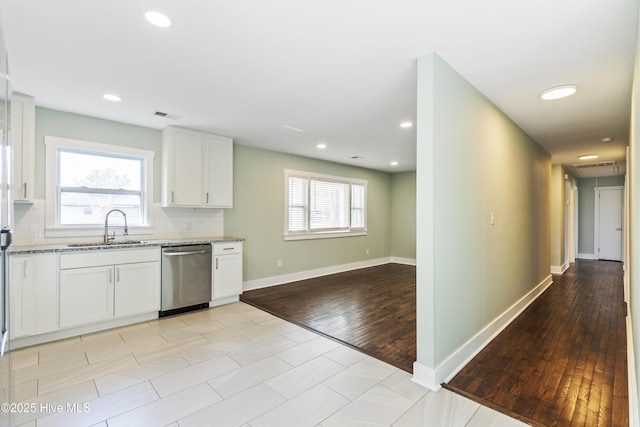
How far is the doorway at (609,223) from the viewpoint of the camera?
26.9 ft

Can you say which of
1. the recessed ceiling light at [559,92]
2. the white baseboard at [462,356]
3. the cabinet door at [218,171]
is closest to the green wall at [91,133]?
the cabinet door at [218,171]

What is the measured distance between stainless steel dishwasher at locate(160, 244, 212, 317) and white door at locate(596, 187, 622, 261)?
10502mm

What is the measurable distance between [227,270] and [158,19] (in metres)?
3.17

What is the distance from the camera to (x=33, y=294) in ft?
9.37

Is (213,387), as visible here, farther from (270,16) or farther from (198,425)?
(270,16)

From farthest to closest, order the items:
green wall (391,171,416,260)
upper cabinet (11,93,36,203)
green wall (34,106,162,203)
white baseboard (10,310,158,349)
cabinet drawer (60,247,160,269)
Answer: green wall (391,171,416,260), green wall (34,106,162,203), cabinet drawer (60,247,160,269), upper cabinet (11,93,36,203), white baseboard (10,310,158,349)

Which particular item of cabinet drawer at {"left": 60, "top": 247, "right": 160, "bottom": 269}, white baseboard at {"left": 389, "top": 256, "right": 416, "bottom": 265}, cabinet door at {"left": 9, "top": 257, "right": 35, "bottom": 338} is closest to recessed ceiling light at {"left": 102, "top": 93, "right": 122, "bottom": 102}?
cabinet drawer at {"left": 60, "top": 247, "right": 160, "bottom": 269}

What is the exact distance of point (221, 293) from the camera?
419cm

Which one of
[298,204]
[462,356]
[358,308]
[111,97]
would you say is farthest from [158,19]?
[298,204]

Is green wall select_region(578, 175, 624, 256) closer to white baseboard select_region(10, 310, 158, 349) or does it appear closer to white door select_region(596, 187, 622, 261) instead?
white door select_region(596, 187, 622, 261)

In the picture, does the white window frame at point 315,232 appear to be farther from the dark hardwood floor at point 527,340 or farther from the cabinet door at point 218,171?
the cabinet door at point 218,171

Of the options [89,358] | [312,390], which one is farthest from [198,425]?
[89,358]

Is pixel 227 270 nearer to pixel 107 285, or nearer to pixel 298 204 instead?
pixel 107 285

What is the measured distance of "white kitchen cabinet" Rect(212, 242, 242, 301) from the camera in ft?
13.6
